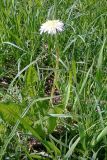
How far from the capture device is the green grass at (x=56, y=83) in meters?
1.27

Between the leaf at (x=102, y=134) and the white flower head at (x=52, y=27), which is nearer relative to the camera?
the leaf at (x=102, y=134)

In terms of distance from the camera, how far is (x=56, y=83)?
58.1 inches

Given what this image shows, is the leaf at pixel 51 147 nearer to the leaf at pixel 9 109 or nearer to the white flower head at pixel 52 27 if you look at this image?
the leaf at pixel 9 109

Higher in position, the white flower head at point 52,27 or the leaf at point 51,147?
the white flower head at point 52,27

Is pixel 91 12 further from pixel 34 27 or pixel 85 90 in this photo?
pixel 85 90

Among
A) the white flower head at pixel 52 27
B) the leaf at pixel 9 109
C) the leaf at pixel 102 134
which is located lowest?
the leaf at pixel 102 134

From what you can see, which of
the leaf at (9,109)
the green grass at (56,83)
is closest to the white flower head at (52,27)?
the green grass at (56,83)

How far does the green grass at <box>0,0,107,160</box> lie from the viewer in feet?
4.17

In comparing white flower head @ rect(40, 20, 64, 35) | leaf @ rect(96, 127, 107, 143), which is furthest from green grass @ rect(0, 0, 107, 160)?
white flower head @ rect(40, 20, 64, 35)

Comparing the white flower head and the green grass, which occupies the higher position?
the white flower head

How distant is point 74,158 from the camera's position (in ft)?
4.26

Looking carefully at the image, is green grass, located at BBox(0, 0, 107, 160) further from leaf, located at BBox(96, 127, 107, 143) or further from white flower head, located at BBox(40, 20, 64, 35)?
white flower head, located at BBox(40, 20, 64, 35)

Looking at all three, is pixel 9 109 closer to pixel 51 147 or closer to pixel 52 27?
pixel 51 147

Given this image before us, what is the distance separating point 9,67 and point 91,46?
39cm
